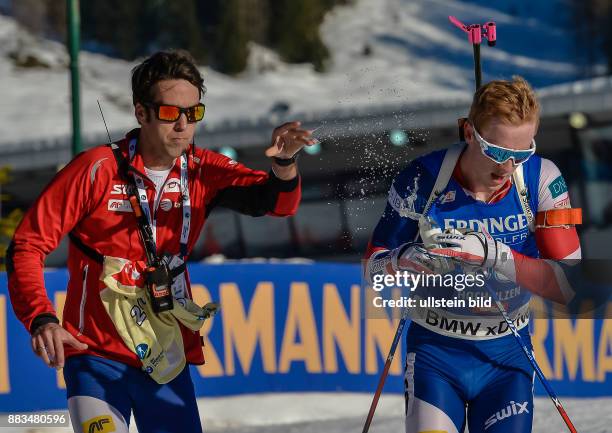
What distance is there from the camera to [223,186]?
4895mm

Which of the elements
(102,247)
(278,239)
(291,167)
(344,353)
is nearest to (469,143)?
(291,167)

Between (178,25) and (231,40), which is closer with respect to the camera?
(231,40)

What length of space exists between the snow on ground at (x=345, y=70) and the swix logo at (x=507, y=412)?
42279 mm

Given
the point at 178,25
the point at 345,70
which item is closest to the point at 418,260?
the point at 345,70

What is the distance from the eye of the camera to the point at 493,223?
456 cm

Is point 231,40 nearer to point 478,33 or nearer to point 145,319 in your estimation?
point 478,33

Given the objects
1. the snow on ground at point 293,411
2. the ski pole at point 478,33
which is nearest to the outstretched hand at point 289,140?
the ski pole at point 478,33

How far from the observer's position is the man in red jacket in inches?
178

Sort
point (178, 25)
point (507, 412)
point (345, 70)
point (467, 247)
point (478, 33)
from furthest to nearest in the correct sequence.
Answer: point (345, 70)
point (178, 25)
point (478, 33)
point (507, 412)
point (467, 247)

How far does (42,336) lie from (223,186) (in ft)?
3.62

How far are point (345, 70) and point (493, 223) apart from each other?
256 ft

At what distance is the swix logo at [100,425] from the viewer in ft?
14.6

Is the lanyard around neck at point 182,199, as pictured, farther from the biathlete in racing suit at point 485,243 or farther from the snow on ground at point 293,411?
the snow on ground at point 293,411

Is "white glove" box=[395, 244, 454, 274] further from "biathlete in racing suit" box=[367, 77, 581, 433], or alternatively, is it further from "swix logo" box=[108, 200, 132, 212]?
"swix logo" box=[108, 200, 132, 212]
